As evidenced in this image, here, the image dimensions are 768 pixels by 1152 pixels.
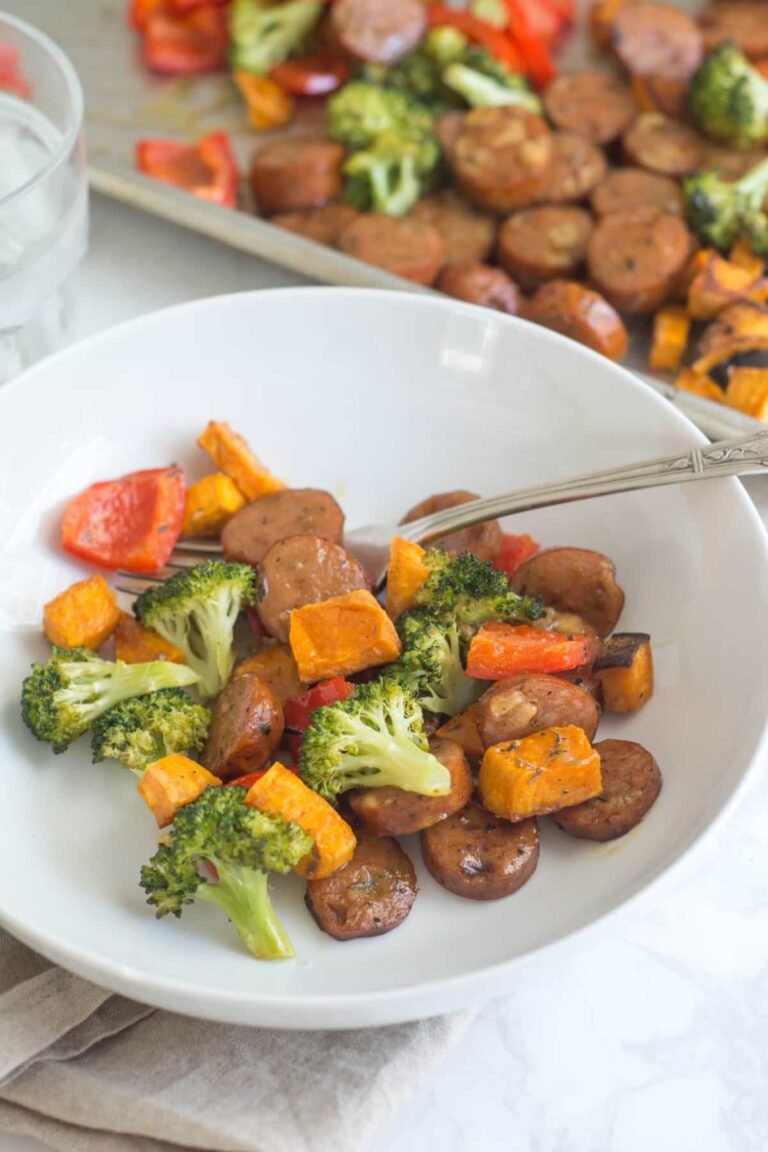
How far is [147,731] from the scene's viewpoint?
2.15m

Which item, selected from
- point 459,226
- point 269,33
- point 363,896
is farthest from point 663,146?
point 363,896

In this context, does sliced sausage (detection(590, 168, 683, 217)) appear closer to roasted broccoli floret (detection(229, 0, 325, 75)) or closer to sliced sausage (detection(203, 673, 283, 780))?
roasted broccoli floret (detection(229, 0, 325, 75))

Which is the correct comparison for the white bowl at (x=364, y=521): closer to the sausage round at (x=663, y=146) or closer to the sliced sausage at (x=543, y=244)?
the sliced sausage at (x=543, y=244)

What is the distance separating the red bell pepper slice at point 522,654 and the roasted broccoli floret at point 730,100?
6.66 feet

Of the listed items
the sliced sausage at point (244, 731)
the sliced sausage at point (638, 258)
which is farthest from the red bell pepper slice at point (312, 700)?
the sliced sausage at point (638, 258)

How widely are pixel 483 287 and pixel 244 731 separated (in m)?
1.56

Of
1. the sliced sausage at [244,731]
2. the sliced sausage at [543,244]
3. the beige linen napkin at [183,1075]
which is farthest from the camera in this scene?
the sliced sausage at [543,244]

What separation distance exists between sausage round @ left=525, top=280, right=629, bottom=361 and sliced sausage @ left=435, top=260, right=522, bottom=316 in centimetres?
13

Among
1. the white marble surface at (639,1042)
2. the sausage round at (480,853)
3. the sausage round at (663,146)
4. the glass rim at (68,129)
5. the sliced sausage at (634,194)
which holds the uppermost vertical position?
the glass rim at (68,129)

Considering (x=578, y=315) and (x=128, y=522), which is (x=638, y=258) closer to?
(x=578, y=315)

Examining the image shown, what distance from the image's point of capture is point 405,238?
3305mm

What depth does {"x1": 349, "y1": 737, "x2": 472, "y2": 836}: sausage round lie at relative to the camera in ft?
6.49

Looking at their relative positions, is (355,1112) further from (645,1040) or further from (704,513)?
(704,513)

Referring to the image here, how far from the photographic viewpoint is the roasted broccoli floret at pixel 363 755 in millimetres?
1990
